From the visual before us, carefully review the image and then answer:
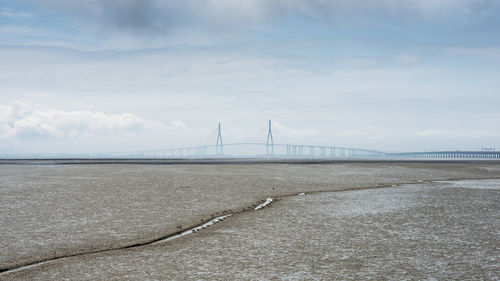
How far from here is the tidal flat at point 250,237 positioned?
6582mm

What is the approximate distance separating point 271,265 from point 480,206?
30.6 ft

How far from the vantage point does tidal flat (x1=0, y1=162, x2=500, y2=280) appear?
6.58 m

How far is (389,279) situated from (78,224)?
722 cm

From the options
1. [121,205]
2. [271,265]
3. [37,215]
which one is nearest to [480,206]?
[271,265]

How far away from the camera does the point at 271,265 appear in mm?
6820

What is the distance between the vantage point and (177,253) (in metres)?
7.59

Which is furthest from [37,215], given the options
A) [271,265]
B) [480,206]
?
[480,206]

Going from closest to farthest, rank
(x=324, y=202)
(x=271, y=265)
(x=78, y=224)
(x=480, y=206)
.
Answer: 1. (x=271, y=265)
2. (x=78, y=224)
3. (x=480, y=206)
4. (x=324, y=202)

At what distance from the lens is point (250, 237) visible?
8930mm

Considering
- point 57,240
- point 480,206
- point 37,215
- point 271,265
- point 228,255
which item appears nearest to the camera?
point 271,265

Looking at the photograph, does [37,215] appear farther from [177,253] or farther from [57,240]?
[177,253]

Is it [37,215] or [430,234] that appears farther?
[37,215]

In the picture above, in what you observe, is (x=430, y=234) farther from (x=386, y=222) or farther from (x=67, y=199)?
(x=67, y=199)

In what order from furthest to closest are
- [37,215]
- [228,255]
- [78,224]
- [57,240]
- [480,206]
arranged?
[480,206]
[37,215]
[78,224]
[57,240]
[228,255]
